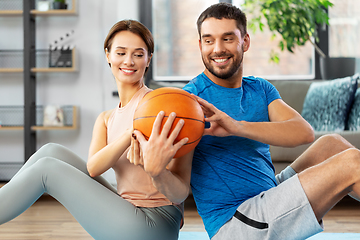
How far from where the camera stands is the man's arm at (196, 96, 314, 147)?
1.05 metres

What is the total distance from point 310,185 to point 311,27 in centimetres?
241

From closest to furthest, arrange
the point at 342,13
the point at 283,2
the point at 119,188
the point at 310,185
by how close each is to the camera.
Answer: the point at 310,185
the point at 119,188
the point at 283,2
the point at 342,13

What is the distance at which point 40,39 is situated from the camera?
3574 mm

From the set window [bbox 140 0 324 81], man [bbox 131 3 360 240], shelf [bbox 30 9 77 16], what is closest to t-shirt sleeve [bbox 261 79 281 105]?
man [bbox 131 3 360 240]

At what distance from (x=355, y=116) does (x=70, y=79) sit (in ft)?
8.94

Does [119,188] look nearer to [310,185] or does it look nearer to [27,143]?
[310,185]

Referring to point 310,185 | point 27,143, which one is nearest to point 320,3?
point 310,185

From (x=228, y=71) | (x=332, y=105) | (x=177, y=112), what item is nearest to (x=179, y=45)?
(x=332, y=105)

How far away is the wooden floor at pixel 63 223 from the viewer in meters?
1.98

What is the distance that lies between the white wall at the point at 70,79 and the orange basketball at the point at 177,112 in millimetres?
2597

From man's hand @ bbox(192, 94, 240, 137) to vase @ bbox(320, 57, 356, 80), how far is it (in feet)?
8.18

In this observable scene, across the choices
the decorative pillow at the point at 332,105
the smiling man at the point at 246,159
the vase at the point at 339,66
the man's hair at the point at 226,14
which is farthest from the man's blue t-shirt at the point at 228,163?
the vase at the point at 339,66

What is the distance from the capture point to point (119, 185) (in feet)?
4.27

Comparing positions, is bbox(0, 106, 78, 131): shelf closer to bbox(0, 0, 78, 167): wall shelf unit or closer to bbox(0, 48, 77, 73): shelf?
bbox(0, 0, 78, 167): wall shelf unit
